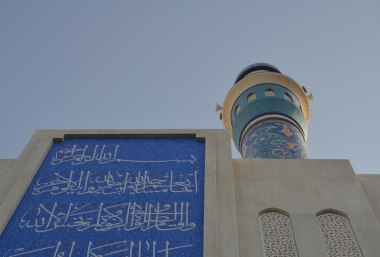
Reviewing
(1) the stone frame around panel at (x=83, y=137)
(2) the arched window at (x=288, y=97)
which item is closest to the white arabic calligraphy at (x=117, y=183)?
(1) the stone frame around panel at (x=83, y=137)

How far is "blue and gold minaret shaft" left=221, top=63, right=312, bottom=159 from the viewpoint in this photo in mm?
6312

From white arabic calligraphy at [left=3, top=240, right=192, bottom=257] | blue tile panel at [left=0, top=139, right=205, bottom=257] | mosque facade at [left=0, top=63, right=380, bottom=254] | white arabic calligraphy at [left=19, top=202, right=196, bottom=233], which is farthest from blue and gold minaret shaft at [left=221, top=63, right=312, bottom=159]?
white arabic calligraphy at [left=3, top=240, right=192, bottom=257]

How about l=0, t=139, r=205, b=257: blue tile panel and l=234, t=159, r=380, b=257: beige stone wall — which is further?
l=234, t=159, r=380, b=257: beige stone wall

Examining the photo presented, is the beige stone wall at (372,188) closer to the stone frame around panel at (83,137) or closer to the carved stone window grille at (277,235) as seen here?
the carved stone window grille at (277,235)

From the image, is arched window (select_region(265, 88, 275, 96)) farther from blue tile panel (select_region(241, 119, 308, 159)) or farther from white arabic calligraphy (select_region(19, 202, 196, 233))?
white arabic calligraphy (select_region(19, 202, 196, 233))

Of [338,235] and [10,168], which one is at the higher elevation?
[10,168]

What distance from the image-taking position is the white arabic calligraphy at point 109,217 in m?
3.76

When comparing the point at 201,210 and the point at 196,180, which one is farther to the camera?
the point at 196,180

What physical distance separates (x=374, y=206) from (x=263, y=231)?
1.06m

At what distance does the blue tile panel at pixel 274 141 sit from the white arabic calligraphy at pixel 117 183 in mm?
2063

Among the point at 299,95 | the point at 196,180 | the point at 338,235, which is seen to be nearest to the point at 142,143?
the point at 196,180

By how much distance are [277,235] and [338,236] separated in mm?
472

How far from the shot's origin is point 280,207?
13.4 ft

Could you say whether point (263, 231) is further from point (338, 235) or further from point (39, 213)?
point (39, 213)
